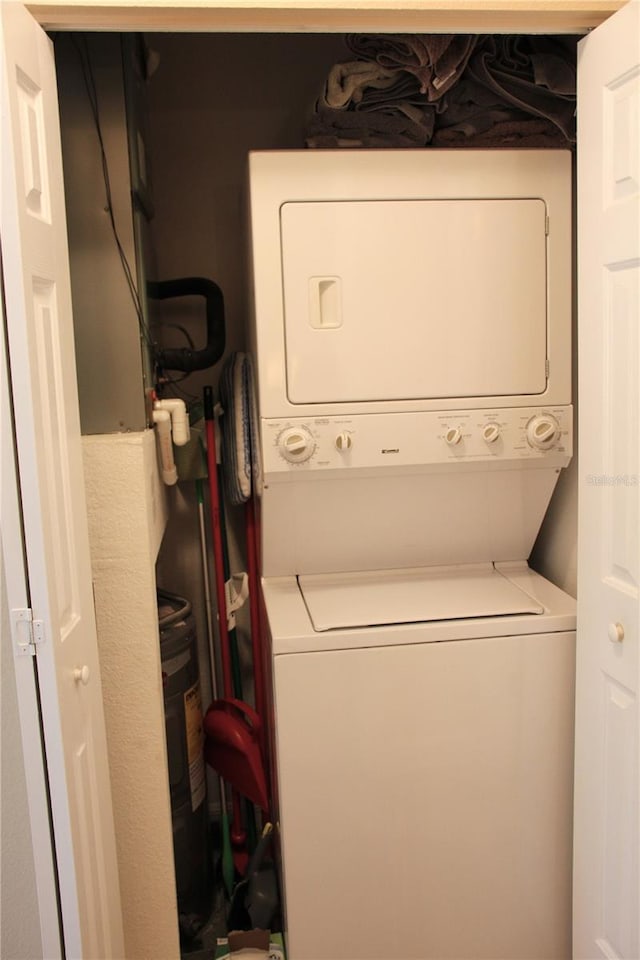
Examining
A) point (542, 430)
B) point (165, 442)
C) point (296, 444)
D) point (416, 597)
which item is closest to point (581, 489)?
point (542, 430)

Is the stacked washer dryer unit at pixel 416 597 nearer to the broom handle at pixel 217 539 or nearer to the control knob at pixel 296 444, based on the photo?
the control knob at pixel 296 444

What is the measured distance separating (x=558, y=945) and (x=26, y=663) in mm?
1554

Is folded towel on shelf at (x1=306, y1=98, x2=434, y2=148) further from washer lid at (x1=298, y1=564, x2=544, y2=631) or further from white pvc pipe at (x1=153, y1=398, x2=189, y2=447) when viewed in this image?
washer lid at (x1=298, y1=564, x2=544, y2=631)

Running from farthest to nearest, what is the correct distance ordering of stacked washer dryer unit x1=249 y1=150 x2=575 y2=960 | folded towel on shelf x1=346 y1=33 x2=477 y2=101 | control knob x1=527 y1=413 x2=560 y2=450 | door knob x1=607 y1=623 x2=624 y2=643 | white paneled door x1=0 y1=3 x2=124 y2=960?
1. control knob x1=527 y1=413 x2=560 y2=450
2. stacked washer dryer unit x1=249 y1=150 x2=575 y2=960
3. folded towel on shelf x1=346 y1=33 x2=477 y2=101
4. door knob x1=607 y1=623 x2=624 y2=643
5. white paneled door x1=0 y1=3 x2=124 y2=960

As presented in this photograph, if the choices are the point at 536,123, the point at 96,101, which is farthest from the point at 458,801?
the point at 96,101

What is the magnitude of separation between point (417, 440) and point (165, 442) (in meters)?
0.62

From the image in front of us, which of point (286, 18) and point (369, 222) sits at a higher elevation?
point (286, 18)

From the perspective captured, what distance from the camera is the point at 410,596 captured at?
2.08 metres

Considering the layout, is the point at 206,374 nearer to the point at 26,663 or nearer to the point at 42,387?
the point at 42,387

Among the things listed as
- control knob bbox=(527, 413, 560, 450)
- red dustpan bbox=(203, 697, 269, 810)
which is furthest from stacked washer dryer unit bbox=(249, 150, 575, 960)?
red dustpan bbox=(203, 697, 269, 810)

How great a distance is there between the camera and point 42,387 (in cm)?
137

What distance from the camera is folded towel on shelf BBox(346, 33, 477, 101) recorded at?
1.80 meters

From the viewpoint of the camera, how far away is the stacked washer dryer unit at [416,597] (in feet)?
6.25

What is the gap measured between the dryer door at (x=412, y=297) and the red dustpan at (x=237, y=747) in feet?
3.29
